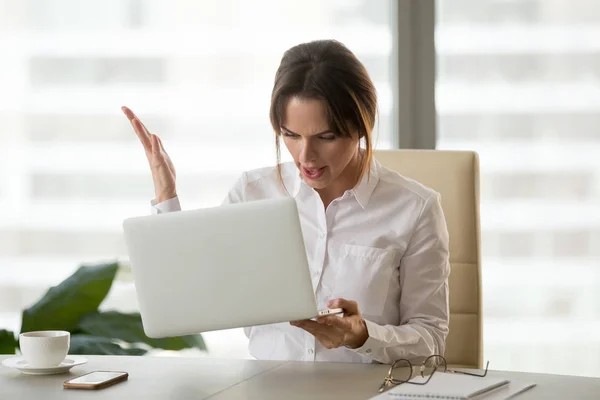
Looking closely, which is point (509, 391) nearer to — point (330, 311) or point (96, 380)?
point (330, 311)

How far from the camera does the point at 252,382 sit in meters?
1.37

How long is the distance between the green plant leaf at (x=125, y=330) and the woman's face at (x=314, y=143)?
80 centimetres

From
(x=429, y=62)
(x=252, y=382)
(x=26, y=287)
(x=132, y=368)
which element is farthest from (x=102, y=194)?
(x=252, y=382)

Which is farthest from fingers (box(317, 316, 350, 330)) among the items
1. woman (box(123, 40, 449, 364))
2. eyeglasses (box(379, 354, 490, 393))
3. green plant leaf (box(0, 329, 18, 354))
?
green plant leaf (box(0, 329, 18, 354))

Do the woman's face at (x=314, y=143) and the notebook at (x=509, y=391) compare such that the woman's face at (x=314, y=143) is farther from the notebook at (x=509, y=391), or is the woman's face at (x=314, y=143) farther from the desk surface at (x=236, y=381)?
the notebook at (x=509, y=391)

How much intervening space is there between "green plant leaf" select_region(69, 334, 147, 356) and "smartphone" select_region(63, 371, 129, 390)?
0.87 meters

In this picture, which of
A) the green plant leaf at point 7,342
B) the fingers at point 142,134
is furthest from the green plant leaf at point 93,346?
the fingers at point 142,134

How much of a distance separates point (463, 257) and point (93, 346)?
105 centimetres

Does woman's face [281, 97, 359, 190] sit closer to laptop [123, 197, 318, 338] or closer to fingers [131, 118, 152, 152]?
fingers [131, 118, 152, 152]

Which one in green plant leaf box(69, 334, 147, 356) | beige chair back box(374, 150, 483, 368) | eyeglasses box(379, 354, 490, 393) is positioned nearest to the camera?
eyeglasses box(379, 354, 490, 393)

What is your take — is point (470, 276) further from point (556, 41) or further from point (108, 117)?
point (108, 117)

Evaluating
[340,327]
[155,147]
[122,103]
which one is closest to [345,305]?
[340,327]

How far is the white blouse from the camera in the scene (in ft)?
5.73

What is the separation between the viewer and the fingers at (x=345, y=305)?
1.47m
